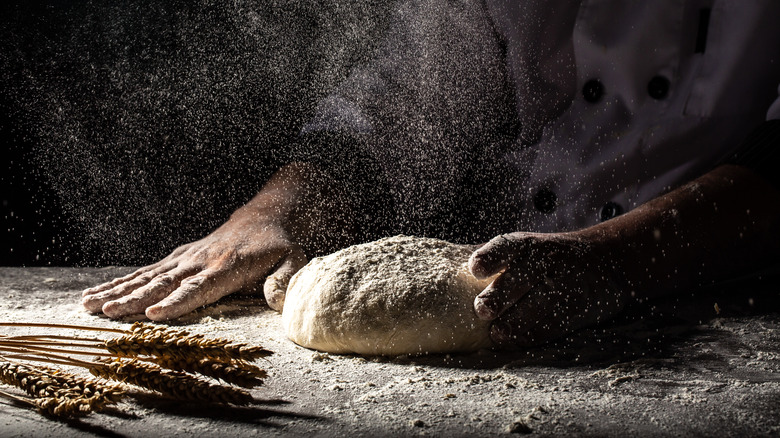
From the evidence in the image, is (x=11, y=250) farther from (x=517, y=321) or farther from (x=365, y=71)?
(x=517, y=321)

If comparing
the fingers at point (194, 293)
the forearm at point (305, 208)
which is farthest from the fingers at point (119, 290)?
the forearm at point (305, 208)

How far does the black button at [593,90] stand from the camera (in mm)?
1929

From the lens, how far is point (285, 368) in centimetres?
113

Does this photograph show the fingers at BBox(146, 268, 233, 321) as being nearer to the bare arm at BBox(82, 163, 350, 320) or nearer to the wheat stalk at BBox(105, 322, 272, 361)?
the bare arm at BBox(82, 163, 350, 320)

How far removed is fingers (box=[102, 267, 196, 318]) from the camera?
1486mm

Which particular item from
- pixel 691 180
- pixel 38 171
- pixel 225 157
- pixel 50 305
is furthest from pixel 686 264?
pixel 38 171

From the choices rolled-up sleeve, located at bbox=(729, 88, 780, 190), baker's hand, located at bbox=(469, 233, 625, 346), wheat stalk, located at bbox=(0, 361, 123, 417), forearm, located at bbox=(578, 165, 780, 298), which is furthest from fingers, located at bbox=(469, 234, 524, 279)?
rolled-up sleeve, located at bbox=(729, 88, 780, 190)

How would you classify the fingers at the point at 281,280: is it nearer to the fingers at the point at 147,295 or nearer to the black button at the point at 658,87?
the fingers at the point at 147,295

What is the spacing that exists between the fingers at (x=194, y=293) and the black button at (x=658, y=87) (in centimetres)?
133

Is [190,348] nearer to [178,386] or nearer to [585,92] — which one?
[178,386]

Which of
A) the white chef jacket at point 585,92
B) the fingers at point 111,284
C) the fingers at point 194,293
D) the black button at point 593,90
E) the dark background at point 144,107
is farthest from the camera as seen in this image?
the dark background at point 144,107

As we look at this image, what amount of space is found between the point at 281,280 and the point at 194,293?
8.3 inches

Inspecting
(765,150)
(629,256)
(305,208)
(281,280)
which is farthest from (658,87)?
(281,280)

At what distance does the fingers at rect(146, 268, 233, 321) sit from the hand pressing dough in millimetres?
295
